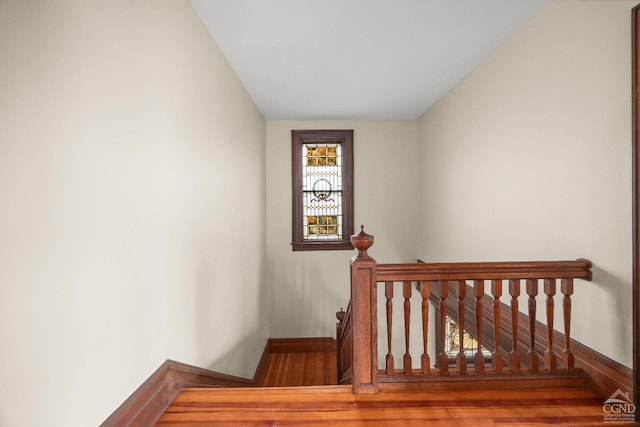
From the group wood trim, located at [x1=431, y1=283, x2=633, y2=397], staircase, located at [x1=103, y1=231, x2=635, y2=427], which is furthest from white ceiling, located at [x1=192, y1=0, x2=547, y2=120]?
wood trim, located at [x1=431, y1=283, x2=633, y2=397]

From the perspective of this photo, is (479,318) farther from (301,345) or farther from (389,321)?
(301,345)

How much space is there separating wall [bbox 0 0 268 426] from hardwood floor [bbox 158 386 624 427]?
0.34 m

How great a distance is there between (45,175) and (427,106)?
3.98m

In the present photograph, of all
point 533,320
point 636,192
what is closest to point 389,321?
point 533,320

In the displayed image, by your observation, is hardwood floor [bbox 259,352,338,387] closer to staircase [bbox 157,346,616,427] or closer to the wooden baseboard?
the wooden baseboard

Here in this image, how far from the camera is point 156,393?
142 cm

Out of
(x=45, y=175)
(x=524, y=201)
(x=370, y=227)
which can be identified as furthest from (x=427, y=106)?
(x=45, y=175)

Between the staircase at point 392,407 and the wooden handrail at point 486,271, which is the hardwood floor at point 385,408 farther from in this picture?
the wooden handrail at point 486,271

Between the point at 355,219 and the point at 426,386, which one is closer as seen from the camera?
the point at 426,386

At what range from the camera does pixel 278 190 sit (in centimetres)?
446

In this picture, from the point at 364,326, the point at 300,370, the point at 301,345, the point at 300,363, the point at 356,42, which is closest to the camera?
the point at 364,326

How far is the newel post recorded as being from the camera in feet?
5.27

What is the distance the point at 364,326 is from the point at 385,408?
1.26 ft

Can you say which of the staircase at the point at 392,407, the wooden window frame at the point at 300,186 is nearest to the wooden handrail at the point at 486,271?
the staircase at the point at 392,407
